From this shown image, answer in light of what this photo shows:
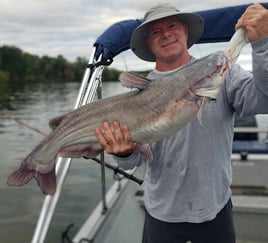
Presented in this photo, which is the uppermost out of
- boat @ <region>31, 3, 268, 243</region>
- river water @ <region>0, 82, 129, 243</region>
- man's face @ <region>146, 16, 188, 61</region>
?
man's face @ <region>146, 16, 188, 61</region>

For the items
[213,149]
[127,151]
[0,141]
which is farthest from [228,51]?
[0,141]

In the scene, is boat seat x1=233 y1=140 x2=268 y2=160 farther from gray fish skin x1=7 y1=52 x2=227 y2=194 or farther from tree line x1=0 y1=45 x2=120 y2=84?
tree line x1=0 y1=45 x2=120 y2=84

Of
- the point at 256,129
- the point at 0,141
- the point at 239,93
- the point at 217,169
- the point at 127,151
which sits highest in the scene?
the point at 239,93

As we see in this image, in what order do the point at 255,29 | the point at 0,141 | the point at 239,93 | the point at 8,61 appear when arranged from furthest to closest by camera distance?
the point at 8,61 < the point at 0,141 < the point at 239,93 < the point at 255,29

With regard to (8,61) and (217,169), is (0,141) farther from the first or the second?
(8,61)

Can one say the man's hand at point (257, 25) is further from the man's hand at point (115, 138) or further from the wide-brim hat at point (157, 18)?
the man's hand at point (115, 138)

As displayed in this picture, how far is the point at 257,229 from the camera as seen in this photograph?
5086mm

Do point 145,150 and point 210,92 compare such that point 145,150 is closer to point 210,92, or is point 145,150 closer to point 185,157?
point 185,157

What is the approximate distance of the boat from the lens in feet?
11.9

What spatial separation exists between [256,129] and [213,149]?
4.60 meters

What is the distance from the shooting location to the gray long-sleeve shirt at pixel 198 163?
254cm

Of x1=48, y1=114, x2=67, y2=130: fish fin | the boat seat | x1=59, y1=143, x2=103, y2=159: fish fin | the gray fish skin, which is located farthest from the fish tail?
the boat seat

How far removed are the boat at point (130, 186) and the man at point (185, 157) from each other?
0.78 metres

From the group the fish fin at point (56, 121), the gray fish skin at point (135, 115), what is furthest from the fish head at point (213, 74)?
the fish fin at point (56, 121)
